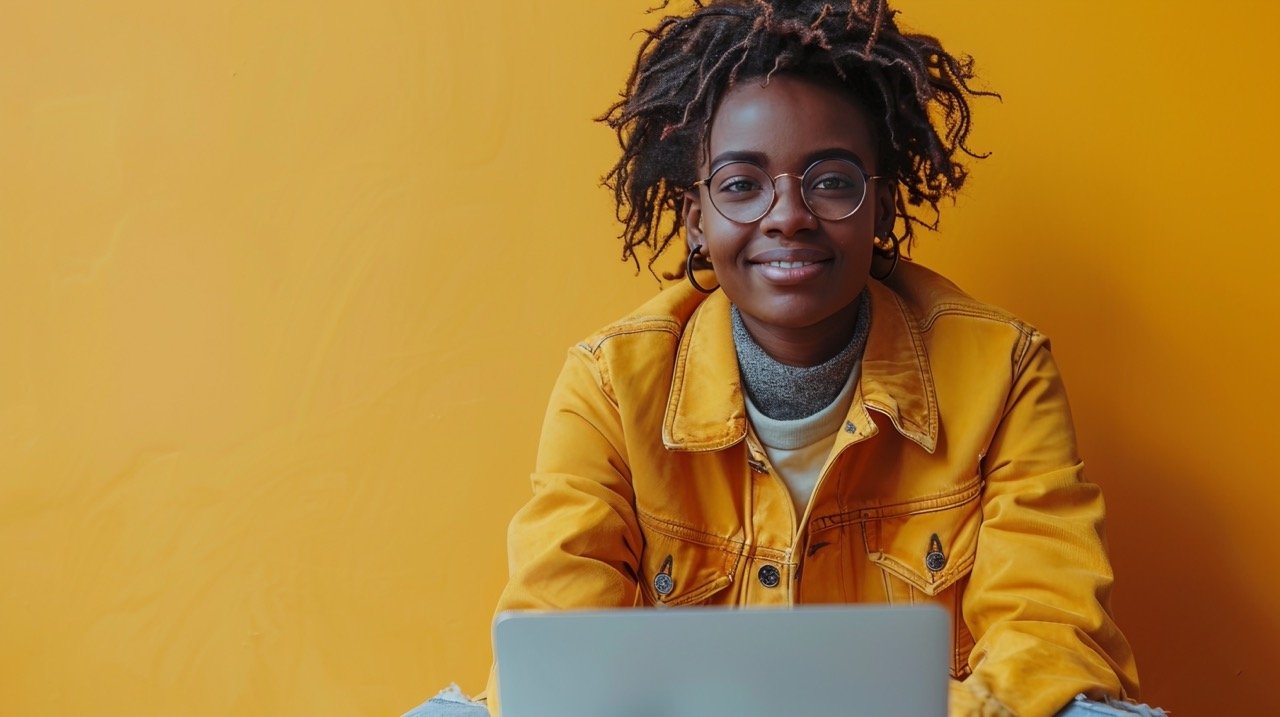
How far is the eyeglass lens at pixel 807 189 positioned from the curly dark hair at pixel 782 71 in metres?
0.08

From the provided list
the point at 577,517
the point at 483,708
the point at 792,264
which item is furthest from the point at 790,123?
the point at 483,708

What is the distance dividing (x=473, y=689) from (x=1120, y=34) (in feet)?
4.37

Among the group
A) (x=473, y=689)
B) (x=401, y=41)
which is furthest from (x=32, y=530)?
(x=401, y=41)

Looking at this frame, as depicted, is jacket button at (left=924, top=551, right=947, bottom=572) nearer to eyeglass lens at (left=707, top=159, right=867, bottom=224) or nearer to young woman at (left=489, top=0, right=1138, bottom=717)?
young woman at (left=489, top=0, right=1138, bottom=717)

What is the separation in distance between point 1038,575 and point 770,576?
32 centimetres

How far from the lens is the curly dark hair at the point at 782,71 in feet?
4.95

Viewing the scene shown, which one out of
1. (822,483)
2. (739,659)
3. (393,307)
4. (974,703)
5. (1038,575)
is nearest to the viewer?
(739,659)

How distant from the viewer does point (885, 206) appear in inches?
63.5

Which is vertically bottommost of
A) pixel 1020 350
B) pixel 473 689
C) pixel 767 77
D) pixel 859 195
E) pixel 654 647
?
pixel 473 689

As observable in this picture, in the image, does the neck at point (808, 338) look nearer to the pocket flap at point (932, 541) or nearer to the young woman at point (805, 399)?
the young woman at point (805, 399)

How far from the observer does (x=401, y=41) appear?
183 cm

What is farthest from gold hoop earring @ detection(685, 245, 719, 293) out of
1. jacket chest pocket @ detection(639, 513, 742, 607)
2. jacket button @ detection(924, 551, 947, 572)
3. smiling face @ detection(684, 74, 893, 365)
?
jacket button @ detection(924, 551, 947, 572)

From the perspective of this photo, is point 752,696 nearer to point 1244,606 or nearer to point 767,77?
point 767,77

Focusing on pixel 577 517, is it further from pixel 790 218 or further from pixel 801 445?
pixel 790 218
